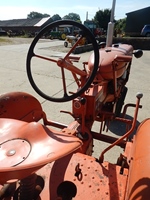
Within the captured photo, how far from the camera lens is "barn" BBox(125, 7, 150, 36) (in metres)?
25.1

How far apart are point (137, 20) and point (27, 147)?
28.7 metres

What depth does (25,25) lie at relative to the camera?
114 ft

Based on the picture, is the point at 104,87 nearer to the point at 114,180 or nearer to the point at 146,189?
the point at 114,180

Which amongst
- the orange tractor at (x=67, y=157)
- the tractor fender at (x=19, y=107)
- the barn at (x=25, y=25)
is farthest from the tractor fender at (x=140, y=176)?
the barn at (x=25, y=25)

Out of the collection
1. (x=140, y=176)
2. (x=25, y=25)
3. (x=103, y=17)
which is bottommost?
(x=140, y=176)

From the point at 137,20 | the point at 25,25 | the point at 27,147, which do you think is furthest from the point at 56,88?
the point at 25,25

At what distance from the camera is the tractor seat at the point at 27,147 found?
619 mm

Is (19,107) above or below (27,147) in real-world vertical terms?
below

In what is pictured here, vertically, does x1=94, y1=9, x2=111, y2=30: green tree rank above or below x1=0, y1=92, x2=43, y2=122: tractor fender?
above

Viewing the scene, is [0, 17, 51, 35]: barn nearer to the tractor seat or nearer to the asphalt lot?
the asphalt lot

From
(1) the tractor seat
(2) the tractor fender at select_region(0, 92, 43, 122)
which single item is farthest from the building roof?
(1) the tractor seat

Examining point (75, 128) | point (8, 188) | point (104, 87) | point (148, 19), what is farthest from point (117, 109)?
point (148, 19)

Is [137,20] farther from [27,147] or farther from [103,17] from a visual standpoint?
[27,147]

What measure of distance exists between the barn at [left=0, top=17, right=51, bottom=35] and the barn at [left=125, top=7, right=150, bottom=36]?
14953 mm
